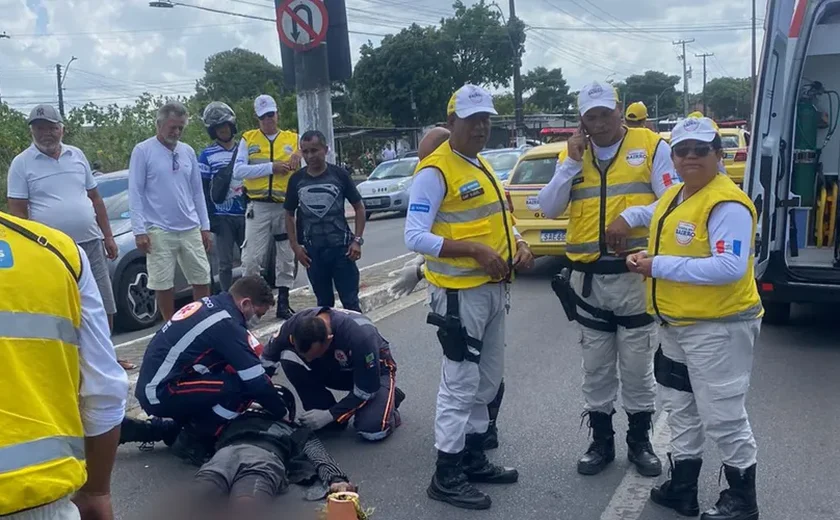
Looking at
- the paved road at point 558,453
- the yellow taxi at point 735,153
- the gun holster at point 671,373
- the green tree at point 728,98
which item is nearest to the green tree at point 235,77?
the green tree at point 728,98

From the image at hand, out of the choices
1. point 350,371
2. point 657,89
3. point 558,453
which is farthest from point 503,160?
point 657,89

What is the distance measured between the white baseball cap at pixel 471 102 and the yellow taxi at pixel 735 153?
515 inches

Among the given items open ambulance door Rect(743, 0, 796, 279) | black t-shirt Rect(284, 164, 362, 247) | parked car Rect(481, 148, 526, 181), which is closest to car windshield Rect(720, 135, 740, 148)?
parked car Rect(481, 148, 526, 181)

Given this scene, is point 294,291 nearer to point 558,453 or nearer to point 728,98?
point 558,453

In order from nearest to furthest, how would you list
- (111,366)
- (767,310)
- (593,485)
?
(111,366) < (593,485) < (767,310)

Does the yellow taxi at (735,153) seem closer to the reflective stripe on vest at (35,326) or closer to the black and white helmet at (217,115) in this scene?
the black and white helmet at (217,115)

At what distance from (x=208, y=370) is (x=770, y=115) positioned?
15.4 feet

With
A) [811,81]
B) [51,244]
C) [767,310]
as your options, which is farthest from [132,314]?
[811,81]

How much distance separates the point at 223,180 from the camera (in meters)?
7.57

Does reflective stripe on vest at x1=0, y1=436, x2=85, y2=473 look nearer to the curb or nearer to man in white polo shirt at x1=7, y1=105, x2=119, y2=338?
man in white polo shirt at x1=7, y1=105, x2=119, y2=338

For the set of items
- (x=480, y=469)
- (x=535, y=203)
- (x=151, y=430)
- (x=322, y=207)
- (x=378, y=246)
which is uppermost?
(x=322, y=207)

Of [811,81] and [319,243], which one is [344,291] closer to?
[319,243]

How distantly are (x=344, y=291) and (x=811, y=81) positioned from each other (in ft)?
17.1

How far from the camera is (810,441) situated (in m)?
4.71
